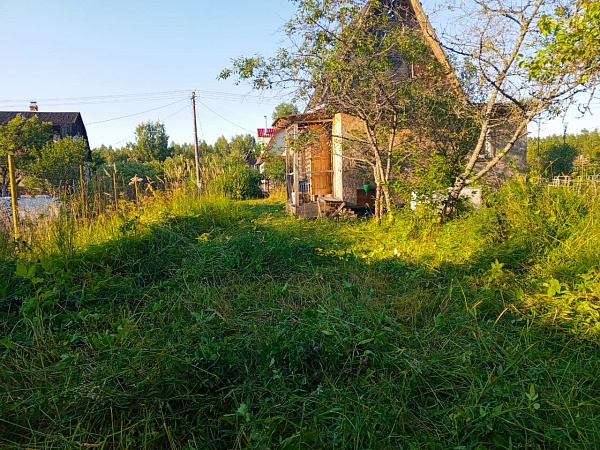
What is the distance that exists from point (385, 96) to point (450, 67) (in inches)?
46.5

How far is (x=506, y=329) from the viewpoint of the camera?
108 inches

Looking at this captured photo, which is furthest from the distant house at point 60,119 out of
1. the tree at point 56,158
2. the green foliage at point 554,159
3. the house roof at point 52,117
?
the green foliage at point 554,159

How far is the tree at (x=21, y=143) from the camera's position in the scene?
61.5ft

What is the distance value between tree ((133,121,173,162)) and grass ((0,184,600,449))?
42.5 metres

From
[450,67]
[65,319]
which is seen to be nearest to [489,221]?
[450,67]

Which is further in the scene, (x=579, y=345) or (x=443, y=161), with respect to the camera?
(x=443, y=161)

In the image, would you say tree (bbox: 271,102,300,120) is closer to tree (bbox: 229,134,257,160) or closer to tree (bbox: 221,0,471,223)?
tree (bbox: 221,0,471,223)

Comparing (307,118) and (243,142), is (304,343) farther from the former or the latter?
(243,142)

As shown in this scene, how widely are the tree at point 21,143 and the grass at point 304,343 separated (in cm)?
1845

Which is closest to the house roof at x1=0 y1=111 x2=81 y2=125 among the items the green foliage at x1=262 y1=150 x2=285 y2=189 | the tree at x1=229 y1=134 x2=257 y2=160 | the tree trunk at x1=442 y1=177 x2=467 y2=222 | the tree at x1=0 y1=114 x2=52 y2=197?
the tree at x1=0 y1=114 x2=52 y2=197

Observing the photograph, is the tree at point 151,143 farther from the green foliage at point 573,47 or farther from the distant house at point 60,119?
the green foliage at point 573,47

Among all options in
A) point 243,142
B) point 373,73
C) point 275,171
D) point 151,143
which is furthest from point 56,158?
point 243,142

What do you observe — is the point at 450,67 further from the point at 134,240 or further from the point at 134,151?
the point at 134,151

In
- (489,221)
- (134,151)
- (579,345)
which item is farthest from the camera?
(134,151)
